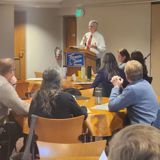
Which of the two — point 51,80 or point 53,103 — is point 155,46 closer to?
point 51,80

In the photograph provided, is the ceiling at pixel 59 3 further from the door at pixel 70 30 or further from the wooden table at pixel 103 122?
the wooden table at pixel 103 122

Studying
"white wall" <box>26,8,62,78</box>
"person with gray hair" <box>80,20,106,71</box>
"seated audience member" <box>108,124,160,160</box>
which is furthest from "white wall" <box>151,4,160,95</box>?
"seated audience member" <box>108,124,160,160</box>

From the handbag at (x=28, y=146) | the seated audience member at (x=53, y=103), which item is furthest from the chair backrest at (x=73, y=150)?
the seated audience member at (x=53, y=103)

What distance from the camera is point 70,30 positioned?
40.6ft

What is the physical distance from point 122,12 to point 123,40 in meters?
0.72

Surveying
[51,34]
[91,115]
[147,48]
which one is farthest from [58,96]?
[51,34]

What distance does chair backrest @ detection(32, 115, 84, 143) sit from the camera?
3646mm

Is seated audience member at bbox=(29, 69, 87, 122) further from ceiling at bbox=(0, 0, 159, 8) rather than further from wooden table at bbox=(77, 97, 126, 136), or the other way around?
ceiling at bbox=(0, 0, 159, 8)

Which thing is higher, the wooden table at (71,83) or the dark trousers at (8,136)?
the wooden table at (71,83)

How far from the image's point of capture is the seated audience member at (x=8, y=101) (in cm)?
414

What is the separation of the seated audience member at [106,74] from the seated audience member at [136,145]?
4.67 meters

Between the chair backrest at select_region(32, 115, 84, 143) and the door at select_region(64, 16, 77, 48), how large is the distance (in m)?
8.52

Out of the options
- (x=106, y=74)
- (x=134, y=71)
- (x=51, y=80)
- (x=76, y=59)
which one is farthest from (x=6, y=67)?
(x=76, y=59)

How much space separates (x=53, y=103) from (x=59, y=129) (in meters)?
0.32
